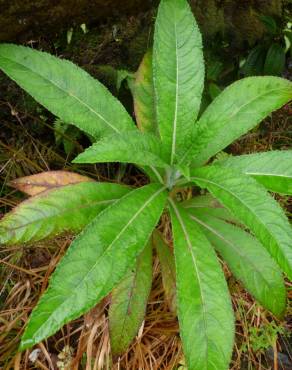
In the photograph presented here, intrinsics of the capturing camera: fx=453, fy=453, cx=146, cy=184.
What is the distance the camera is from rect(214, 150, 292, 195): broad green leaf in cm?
162

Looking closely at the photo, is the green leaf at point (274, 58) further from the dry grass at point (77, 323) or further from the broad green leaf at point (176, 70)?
the broad green leaf at point (176, 70)

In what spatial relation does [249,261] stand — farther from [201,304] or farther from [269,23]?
[269,23]

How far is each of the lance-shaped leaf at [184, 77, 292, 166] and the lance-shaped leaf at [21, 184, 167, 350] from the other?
37cm

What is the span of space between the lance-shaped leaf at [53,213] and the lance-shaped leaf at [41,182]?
0.38 feet

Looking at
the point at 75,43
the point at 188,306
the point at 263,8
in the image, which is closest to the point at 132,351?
the point at 188,306

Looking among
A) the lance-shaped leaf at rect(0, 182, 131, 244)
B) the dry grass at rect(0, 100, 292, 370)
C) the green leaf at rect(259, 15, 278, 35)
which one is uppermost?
the green leaf at rect(259, 15, 278, 35)

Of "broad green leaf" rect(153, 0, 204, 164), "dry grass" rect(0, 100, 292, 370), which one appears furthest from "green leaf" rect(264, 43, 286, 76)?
"broad green leaf" rect(153, 0, 204, 164)

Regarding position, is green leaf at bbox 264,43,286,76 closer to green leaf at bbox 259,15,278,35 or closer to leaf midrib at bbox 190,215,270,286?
green leaf at bbox 259,15,278,35

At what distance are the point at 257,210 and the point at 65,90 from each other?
0.88m

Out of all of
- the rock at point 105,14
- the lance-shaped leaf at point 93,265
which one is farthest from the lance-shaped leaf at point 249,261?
the rock at point 105,14

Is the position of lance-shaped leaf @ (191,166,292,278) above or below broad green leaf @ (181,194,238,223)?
above

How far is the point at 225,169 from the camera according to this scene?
1.58 metres

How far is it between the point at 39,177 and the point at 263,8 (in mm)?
1757

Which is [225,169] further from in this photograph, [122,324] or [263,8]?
[263,8]
